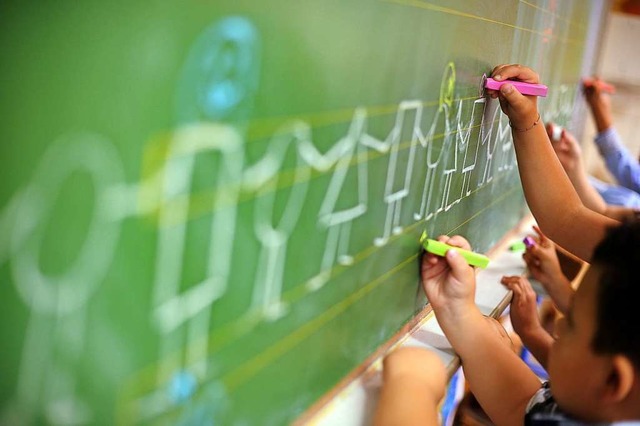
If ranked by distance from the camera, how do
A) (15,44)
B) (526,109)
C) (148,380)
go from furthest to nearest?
(526,109)
(148,380)
(15,44)

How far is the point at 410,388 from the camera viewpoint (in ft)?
2.18

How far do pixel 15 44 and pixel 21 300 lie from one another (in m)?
0.12

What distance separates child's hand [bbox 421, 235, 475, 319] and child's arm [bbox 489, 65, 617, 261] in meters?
0.15

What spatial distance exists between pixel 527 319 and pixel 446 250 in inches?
13.3

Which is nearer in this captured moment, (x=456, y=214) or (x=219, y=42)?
(x=219, y=42)

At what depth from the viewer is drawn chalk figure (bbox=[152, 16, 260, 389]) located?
360 mm

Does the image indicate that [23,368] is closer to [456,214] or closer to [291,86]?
[291,86]

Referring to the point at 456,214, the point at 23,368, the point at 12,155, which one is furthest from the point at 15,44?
the point at 456,214

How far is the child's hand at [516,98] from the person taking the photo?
2.74 feet

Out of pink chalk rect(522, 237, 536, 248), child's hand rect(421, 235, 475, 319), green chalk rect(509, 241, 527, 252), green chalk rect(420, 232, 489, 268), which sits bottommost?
green chalk rect(509, 241, 527, 252)

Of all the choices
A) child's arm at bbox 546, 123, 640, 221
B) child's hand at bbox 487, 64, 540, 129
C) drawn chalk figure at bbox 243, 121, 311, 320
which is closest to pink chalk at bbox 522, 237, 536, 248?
child's arm at bbox 546, 123, 640, 221

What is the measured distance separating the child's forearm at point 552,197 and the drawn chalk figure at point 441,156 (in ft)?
0.42

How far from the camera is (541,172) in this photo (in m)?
0.86

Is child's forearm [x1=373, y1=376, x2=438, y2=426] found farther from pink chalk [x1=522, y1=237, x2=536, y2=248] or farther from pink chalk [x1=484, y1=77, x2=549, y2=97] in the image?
pink chalk [x1=522, y1=237, x2=536, y2=248]
